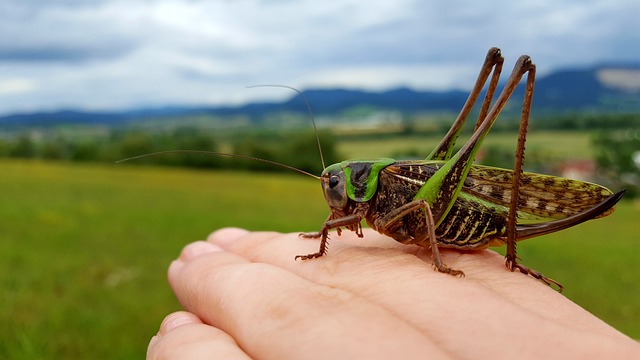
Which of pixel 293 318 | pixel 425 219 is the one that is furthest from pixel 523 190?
pixel 293 318

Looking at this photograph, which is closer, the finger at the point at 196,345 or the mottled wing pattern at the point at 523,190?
the finger at the point at 196,345

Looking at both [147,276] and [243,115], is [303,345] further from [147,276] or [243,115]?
[243,115]

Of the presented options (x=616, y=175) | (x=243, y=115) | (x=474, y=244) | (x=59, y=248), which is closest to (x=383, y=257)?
(x=474, y=244)

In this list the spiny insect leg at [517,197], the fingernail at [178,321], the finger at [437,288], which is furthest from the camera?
the spiny insect leg at [517,197]

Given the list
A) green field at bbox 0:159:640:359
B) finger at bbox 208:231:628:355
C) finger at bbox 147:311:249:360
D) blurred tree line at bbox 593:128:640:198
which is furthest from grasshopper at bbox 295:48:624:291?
blurred tree line at bbox 593:128:640:198

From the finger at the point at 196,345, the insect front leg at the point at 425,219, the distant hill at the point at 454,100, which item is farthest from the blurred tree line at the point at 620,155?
the finger at the point at 196,345

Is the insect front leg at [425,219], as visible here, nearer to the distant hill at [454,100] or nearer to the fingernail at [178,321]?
the fingernail at [178,321]
